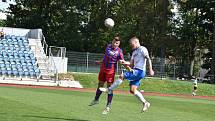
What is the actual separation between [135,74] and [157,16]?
5815 centimetres

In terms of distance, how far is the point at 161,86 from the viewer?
43906 millimetres

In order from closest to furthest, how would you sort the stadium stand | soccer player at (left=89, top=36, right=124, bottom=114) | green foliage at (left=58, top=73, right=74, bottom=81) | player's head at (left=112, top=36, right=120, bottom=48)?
player's head at (left=112, top=36, right=120, bottom=48)
soccer player at (left=89, top=36, right=124, bottom=114)
the stadium stand
green foliage at (left=58, top=73, right=74, bottom=81)

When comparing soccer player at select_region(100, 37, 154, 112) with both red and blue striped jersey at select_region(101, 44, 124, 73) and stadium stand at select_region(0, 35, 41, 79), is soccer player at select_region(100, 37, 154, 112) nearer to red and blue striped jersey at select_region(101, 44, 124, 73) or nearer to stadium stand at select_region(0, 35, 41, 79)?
red and blue striped jersey at select_region(101, 44, 124, 73)

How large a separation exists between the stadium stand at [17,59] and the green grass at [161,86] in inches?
175

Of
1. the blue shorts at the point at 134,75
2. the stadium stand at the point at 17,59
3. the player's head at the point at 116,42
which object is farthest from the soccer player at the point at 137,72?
the stadium stand at the point at 17,59

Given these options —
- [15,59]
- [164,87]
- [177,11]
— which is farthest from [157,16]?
[15,59]

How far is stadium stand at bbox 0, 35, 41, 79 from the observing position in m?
39.8

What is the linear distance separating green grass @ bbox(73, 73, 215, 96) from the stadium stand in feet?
14.6

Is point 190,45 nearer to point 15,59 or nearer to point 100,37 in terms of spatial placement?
point 100,37

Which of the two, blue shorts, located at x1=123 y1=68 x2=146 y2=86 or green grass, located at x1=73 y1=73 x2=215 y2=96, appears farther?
green grass, located at x1=73 y1=73 x2=215 y2=96

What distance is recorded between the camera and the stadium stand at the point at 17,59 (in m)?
39.8

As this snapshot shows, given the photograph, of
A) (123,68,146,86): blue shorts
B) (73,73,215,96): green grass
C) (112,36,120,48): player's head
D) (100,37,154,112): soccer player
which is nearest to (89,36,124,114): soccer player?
(112,36,120,48): player's head

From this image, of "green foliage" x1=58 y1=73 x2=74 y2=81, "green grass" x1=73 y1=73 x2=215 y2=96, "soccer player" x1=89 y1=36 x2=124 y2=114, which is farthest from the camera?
"green grass" x1=73 y1=73 x2=215 y2=96

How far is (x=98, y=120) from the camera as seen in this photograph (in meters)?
12.8
